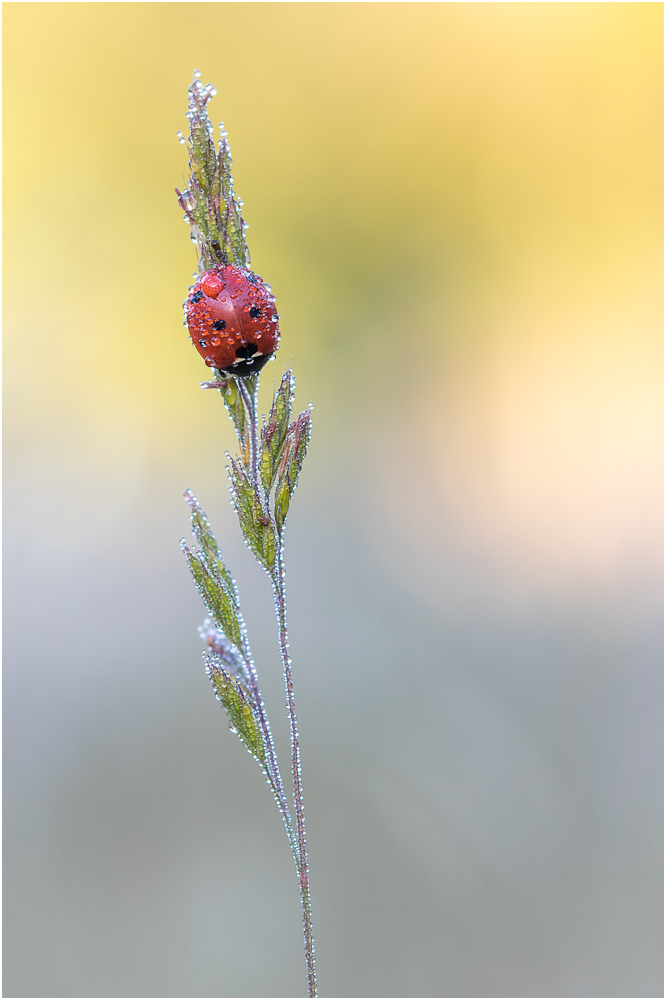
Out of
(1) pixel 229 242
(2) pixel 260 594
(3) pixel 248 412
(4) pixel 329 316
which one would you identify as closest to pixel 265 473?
(3) pixel 248 412

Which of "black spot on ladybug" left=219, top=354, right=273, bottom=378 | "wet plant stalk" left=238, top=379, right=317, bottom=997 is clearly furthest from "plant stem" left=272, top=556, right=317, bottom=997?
"black spot on ladybug" left=219, top=354, right=273, bottom=378

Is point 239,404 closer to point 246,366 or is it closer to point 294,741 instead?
point 246,366

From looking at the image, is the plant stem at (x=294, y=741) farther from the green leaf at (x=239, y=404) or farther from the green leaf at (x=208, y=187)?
the green leaf at (x=208, y=187)

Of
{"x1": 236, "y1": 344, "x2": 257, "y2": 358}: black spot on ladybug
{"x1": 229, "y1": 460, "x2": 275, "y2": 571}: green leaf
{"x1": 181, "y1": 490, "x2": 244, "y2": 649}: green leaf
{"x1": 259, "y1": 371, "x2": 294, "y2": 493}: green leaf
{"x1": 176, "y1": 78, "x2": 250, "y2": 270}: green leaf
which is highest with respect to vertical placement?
{"x1": 176, "y1": 78, "x2": 250, "y2": 270}: green leaf

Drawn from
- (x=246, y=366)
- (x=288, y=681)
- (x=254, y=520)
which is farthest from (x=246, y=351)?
(x=288, y=681)

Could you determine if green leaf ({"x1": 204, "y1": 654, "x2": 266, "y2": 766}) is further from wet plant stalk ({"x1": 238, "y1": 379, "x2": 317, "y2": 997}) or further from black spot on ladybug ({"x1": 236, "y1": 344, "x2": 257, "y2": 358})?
black spot on ladybug ({"x1": 236, "y1": 344, "x2": 257, "y2": 358})

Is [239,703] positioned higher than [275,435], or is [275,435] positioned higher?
[275,435]

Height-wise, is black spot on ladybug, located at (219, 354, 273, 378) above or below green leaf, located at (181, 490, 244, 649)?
above
